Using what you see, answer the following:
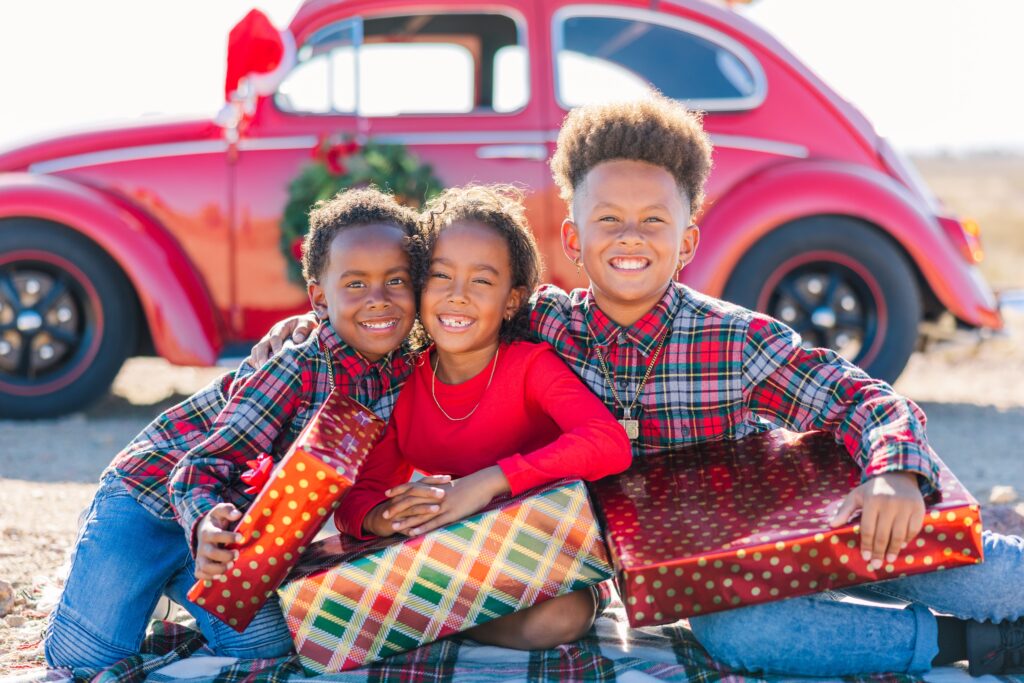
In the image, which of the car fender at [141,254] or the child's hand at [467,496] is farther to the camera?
the car fender at [141,254]

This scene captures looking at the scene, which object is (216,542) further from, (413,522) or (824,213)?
(824,213)

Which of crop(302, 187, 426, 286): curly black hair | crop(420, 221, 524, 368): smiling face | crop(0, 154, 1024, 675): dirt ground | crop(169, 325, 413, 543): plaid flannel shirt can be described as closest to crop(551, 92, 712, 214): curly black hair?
crop(420, 221, 524, 368): smiling face

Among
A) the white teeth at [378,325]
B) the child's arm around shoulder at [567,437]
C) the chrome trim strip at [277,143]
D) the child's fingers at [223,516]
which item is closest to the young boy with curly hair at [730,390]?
the child's arm around shoulder at [567,437]

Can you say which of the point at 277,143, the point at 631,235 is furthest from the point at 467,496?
the point at 277,143

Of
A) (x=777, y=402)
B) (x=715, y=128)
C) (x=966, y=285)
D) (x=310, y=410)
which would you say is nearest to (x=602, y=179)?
(x=777, y=402)

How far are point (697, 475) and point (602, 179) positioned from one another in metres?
0.77

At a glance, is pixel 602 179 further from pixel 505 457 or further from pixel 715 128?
pixel 715 128

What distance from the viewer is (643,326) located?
2.52 m

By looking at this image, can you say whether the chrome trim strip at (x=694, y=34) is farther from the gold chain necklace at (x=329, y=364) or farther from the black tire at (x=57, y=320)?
the gold chain necklace at (x=329, y=364)

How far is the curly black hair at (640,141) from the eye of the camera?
2.58m

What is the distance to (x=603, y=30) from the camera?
16.6 feet

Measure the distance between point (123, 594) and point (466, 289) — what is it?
1.08m

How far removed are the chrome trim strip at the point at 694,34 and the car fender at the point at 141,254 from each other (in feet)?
6.51

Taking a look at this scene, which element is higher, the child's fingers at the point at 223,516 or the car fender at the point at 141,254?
the car fender at the point at 141,254
